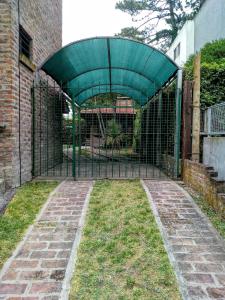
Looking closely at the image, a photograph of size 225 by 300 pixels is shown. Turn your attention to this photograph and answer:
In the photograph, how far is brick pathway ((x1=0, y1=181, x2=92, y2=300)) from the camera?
2883 mm

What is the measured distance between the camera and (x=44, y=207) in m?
5.11

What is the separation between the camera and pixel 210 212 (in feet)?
15.7

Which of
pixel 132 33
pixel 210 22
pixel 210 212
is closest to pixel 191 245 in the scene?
pixel 210 212

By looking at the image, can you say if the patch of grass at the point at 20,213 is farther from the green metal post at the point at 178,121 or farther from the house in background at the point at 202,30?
the house in background at the point at 202,30

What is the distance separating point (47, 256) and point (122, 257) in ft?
2.79

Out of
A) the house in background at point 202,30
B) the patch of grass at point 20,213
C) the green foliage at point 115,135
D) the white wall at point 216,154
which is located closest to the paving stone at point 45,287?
the patch of grass at point 20,213

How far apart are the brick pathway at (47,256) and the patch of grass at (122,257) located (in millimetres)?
144

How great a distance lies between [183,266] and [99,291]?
0.97 m

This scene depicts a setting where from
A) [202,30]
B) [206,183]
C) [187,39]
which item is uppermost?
[187,39]

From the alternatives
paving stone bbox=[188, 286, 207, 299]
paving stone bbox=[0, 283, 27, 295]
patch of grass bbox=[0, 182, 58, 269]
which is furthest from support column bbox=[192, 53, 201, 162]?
paving stone bbox=[0, 283, 27, 295]

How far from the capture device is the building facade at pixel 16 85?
5.59 meters

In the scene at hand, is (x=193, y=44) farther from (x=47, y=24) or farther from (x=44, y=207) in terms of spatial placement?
(x=44, y=207)

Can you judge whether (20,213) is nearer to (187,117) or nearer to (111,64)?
(187,117)

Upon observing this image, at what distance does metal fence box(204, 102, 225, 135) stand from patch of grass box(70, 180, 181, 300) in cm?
181
